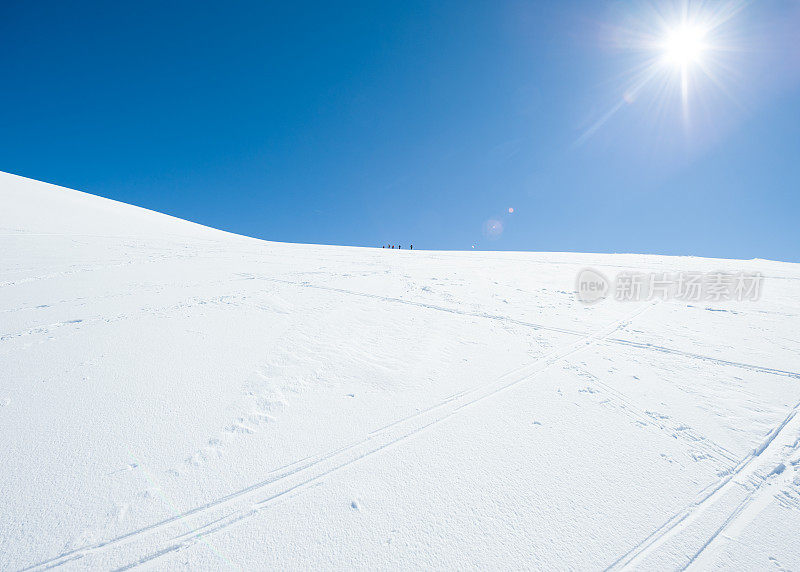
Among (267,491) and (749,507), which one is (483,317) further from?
(267,491)

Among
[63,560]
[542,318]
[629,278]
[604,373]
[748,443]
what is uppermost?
[629,278]

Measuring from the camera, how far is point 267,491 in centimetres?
241

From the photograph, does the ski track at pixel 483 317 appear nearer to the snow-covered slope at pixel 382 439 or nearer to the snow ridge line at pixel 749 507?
the snow-covered slope at pixel 382 439

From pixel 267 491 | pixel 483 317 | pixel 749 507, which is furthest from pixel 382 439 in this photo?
pixel 483 317

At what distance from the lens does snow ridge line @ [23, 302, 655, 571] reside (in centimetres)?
197

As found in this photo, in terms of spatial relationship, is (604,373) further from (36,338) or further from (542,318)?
(36,338)

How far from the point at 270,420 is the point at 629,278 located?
13.5 m

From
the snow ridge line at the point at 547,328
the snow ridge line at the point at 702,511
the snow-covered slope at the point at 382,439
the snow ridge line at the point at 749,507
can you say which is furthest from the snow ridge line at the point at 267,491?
the snow ridge line at the point at 547,328

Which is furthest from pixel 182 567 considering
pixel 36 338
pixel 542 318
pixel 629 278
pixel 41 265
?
pixel 629 278

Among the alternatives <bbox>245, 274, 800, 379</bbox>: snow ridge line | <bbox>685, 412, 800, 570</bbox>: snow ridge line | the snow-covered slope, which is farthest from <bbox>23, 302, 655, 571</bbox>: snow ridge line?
<bbox>245, 274, 800, 379</bbox>: snow ridge line

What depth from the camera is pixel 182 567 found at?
190 centimetres

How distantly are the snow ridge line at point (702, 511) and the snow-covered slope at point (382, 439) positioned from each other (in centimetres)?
1

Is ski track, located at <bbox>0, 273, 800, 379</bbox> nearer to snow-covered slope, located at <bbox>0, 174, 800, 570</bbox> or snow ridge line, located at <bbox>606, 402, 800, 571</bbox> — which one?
snow-covered slope, located at <bbox>0, 174, 800, 570</bbox>

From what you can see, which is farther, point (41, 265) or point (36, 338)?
point (41, 265)
